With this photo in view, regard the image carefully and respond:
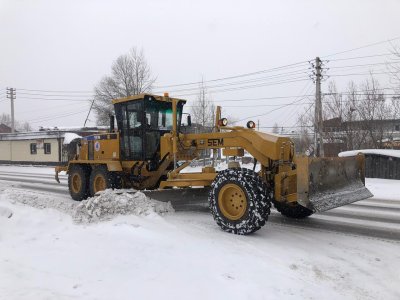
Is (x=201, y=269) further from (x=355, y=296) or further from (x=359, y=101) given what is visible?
(x=359, y=101)

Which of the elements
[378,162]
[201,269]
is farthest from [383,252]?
[378,162]

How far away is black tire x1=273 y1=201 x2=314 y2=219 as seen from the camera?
27.7ft

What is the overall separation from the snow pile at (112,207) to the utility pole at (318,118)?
827 inches

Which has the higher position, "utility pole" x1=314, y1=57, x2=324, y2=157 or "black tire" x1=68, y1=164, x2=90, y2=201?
"utility pole" x1=314, y1=57, x2=324, y2=157

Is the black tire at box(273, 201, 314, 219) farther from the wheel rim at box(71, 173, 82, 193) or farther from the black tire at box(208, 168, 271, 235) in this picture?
the wheel rim at box(71, 173, 82, 193)

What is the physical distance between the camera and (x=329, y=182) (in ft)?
24.8

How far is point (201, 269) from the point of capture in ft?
15.9

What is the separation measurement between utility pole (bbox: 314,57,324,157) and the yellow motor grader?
18762 mm

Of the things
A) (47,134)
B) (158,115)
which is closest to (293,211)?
(158,115)

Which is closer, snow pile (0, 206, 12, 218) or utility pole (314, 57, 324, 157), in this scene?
snow pile (0, 206, 12, 218)

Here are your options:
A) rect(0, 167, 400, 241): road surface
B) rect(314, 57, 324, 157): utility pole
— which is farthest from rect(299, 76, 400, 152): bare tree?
rect(0, 167, 400, 241): road surface

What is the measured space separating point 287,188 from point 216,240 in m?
1.57

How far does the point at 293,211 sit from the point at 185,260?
4.06m

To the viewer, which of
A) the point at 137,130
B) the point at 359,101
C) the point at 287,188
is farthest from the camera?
the point at 359,101
